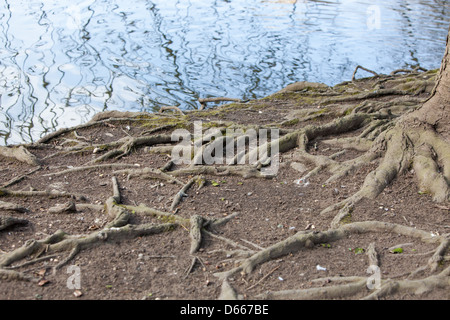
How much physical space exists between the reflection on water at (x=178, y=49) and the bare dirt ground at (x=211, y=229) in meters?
4.40

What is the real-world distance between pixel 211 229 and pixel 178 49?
37.1 ft

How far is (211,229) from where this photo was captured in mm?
4641

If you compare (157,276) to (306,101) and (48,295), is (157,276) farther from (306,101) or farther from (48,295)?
(306,101)

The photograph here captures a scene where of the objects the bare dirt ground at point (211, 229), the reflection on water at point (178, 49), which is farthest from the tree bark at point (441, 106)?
the reflection on water at point (178, 49)

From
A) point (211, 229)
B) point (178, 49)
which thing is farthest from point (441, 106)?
point (178, 49)

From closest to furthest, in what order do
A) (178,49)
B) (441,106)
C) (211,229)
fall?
(211,229), (441,106), (178,49)

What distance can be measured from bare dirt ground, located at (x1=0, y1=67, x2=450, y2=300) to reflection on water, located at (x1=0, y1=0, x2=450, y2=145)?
173 inches

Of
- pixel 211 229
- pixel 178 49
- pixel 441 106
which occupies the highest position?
pixel 441 106

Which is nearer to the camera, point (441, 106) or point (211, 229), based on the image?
point (211, 229)

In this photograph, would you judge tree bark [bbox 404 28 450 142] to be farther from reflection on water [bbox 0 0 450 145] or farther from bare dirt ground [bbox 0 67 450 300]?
reflection on water [bbox 0 0 450 145]

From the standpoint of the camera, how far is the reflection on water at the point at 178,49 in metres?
11.5

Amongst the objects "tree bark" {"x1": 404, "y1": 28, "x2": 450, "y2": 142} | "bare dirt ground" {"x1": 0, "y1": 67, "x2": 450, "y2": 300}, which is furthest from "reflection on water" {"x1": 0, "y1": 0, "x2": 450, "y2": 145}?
"tree bark" {"x1": 404, "y1": 28, "x2": 450, "y2": 142}

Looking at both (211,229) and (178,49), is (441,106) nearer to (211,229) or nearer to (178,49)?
(211,229)

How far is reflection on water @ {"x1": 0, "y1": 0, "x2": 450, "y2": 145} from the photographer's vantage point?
1147cm
